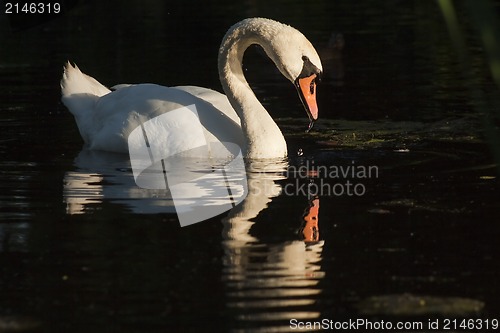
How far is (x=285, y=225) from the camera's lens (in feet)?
22.7

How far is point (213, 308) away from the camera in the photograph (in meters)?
5.08

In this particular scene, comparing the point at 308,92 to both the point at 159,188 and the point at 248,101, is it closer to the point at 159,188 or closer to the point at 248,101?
the point at 248,101

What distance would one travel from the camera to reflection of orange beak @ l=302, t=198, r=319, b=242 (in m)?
6.55

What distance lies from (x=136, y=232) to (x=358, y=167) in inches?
107

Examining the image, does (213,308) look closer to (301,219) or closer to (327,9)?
(301,219)

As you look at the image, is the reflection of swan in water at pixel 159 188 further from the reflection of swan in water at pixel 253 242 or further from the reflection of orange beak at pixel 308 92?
the reflection of orange beak at pixel 308 92

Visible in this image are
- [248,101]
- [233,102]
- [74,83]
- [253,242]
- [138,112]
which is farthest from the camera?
[74,83]

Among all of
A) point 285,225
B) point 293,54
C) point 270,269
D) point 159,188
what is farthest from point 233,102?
point 270,269

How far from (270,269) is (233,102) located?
4106 mm

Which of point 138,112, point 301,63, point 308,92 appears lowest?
point 138,112

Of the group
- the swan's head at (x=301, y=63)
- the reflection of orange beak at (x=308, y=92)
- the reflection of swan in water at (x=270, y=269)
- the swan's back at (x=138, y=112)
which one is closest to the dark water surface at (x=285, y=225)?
the reflection of swan in water at (x=270, y=269)

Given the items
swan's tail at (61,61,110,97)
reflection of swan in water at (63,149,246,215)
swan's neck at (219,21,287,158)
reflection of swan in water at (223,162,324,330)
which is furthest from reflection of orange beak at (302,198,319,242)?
swan's tail at (61,61,110,97)

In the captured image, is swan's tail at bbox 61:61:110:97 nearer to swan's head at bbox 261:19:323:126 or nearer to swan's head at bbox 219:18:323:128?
swan's head at bbox 219:18:323:128

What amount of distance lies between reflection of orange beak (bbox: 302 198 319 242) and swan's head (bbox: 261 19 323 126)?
5.55 feet
